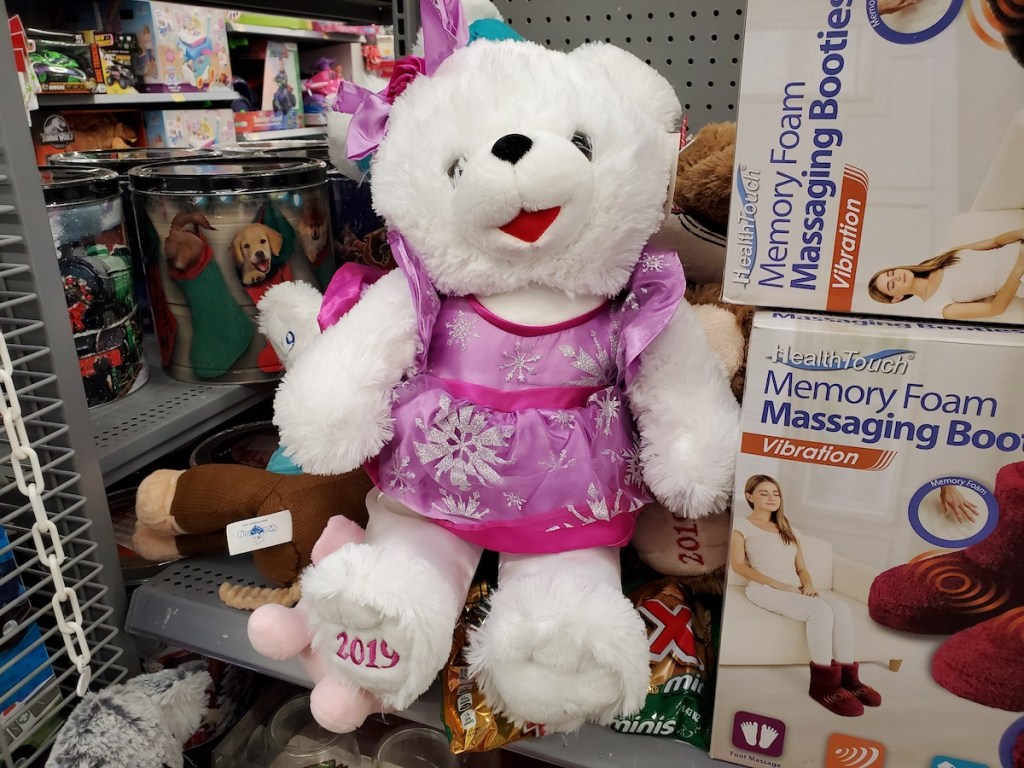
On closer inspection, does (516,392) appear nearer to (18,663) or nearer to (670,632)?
(670,632)

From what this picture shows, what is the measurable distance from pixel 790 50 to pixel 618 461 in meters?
0.34

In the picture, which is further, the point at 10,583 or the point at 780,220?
the point at 10,583

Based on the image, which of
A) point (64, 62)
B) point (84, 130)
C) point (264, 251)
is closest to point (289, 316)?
point (264, 251)

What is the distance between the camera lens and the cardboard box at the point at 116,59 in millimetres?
1930

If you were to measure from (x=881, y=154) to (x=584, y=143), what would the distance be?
9.1 inches

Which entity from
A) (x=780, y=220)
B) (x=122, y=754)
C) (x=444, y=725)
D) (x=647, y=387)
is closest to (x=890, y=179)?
(x=780, y=220)

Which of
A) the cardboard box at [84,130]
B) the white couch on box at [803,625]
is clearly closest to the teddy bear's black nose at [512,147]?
the white couch on box at [803,625]

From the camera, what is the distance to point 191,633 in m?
0.84

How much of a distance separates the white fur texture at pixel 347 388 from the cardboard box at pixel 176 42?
5.50 feet

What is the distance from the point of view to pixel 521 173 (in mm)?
587

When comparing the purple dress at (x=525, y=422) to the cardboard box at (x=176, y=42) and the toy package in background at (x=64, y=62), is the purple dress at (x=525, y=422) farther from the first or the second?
the cardboard box at (x=176, y=42)

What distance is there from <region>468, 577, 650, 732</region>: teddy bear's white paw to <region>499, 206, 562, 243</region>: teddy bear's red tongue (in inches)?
11.2

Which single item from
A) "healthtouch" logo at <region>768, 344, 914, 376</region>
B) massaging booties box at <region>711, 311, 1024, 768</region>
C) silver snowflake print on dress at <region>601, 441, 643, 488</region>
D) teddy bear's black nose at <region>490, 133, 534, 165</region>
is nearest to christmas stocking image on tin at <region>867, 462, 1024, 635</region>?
massaging booties box at <region>711, 311, 1024, 768</region>

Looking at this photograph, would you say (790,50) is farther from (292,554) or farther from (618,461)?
(292,554)
